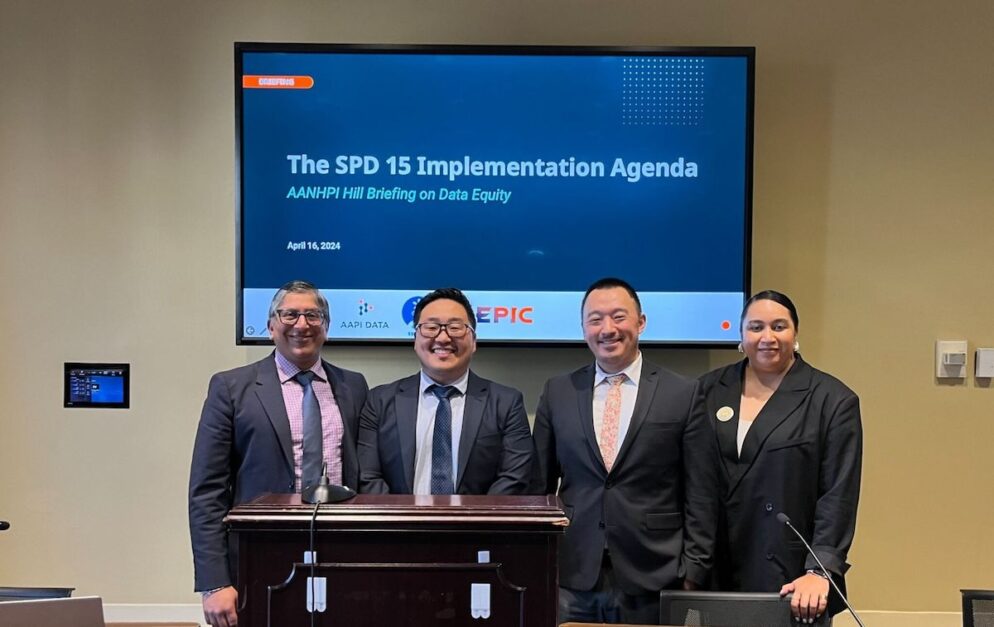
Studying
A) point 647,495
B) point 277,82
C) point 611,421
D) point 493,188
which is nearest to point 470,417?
point 611,421

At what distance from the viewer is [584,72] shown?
9.22 feet

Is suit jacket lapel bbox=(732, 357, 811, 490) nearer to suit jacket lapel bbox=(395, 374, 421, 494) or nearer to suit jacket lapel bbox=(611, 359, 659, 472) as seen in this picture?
suit jacket lapel bbox=(611, 359, 659, 472)

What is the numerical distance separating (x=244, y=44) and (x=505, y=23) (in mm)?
996

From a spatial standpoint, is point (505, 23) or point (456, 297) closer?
point (456, 297)

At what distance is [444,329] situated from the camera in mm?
1970

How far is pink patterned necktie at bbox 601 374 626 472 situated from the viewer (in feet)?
6.56

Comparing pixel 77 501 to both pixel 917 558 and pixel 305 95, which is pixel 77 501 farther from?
pixel 917 558

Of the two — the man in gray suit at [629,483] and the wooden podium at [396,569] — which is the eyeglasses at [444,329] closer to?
the man in gray suit at [629,483]

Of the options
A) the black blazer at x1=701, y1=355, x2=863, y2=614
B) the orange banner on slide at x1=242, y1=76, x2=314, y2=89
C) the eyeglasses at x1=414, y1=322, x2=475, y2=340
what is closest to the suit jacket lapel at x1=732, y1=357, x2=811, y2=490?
the black blazer at x1=701, y1=355, x2=863, y2=614

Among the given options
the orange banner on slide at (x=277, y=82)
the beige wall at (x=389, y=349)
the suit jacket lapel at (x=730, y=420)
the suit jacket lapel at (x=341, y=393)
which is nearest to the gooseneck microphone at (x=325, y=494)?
the suit jacket lapel at (x=341, y=393)

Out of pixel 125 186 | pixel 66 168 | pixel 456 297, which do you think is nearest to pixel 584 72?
pixel 456 297

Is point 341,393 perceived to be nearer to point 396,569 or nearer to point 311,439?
point 311,439

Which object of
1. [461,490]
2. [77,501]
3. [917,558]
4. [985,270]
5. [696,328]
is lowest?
[917,558]

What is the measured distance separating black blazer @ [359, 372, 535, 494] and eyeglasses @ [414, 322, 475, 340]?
6.5 inches
